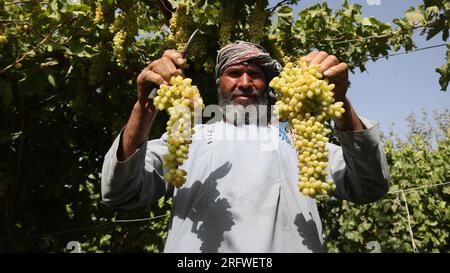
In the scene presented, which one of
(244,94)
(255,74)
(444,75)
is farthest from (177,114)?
(444,75)

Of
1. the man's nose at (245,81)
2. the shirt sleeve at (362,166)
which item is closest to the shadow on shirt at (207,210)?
the man's nose at (245,81)

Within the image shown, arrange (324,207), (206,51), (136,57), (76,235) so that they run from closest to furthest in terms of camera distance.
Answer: (206,51) → (136,57) → (76,235) → (324,207)

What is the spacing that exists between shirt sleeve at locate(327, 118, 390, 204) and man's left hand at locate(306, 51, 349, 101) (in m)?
0.19

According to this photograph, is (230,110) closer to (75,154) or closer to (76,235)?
(75,154)

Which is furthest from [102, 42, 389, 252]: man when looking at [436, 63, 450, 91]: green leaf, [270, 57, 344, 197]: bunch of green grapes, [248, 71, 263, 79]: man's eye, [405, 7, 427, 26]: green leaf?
[405, 7, 427, 26]: green leaf

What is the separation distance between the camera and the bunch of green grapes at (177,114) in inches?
65.1

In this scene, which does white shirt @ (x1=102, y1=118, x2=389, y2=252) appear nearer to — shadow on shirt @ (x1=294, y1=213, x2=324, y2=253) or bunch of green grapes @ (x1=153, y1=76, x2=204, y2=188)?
shadow on shirt @ (x1=294, y1=213, x2=324, y2=253)

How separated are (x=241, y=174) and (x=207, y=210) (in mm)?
246

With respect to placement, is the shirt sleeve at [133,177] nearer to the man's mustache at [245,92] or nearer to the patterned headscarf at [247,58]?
the man's mustache at [245,92]

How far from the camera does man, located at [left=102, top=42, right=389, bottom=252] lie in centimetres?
183

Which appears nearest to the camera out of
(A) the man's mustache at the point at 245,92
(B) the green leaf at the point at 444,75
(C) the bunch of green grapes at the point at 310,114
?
(C) the bunch of green grapes at the point at 310,114
